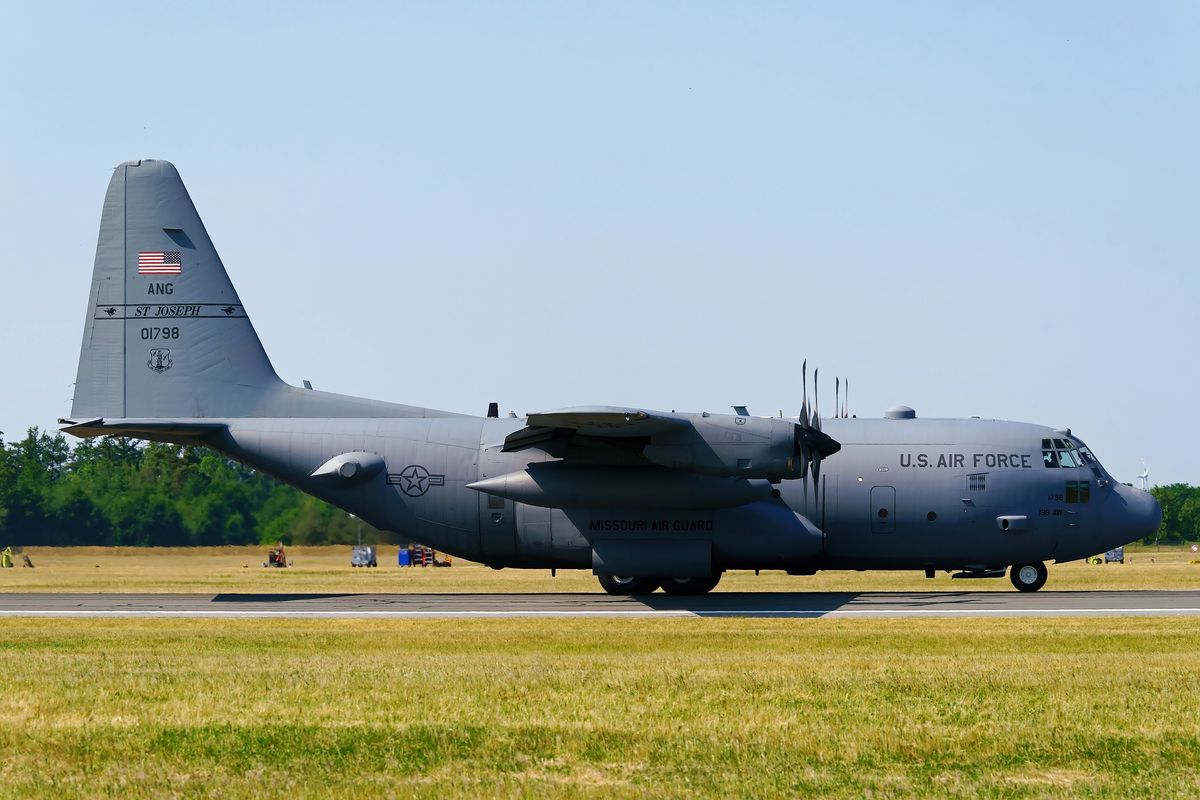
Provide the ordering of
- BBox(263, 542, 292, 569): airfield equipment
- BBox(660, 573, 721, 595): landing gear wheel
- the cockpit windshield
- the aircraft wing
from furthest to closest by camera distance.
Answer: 1. BBox(263, 542, 292, 569): airfield equipment
2. the cockpit windshield
3. BBox(660, 573, 721, 595): landing gear wheel
4. the aircraft wing

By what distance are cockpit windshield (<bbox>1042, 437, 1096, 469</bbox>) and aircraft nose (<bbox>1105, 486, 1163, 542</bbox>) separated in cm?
112

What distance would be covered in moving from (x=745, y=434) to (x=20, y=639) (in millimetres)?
14118

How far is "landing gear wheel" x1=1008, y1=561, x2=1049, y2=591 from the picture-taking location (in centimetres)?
3300

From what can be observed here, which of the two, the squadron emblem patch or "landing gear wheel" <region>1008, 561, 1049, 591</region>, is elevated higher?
the squadron emblem patch

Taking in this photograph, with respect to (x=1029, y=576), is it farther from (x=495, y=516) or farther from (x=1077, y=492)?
(x=495, y=516)

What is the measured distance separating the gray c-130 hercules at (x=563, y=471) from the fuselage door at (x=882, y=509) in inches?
1.3

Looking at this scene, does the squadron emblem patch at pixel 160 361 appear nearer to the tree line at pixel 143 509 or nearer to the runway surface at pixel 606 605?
the runway surface at pixel 606 605

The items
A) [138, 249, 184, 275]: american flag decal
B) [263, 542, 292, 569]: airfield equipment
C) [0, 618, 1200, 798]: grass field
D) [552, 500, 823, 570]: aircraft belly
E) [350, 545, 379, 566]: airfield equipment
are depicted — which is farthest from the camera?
[350, 545, 379, 566]: airfield equipment

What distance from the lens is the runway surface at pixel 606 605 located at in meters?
27.5

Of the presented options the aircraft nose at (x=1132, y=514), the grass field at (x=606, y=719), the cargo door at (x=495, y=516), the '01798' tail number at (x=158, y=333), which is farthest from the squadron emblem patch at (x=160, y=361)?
the aircraft nose at (x=1132, y=514)

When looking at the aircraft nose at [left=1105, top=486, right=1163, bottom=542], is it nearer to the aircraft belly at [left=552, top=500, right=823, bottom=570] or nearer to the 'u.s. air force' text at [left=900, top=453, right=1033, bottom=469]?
the 'u.s. air force' text at [left=900, top=453, right=1033, bottom=469]

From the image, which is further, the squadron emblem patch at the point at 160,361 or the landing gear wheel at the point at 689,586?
the squadron emblem patch at the point at 160,361

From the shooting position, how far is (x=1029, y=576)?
109ft

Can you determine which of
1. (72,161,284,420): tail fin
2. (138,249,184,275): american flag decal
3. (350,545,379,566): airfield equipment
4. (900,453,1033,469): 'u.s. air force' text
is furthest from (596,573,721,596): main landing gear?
(350,545,379,566): airfield equipment
